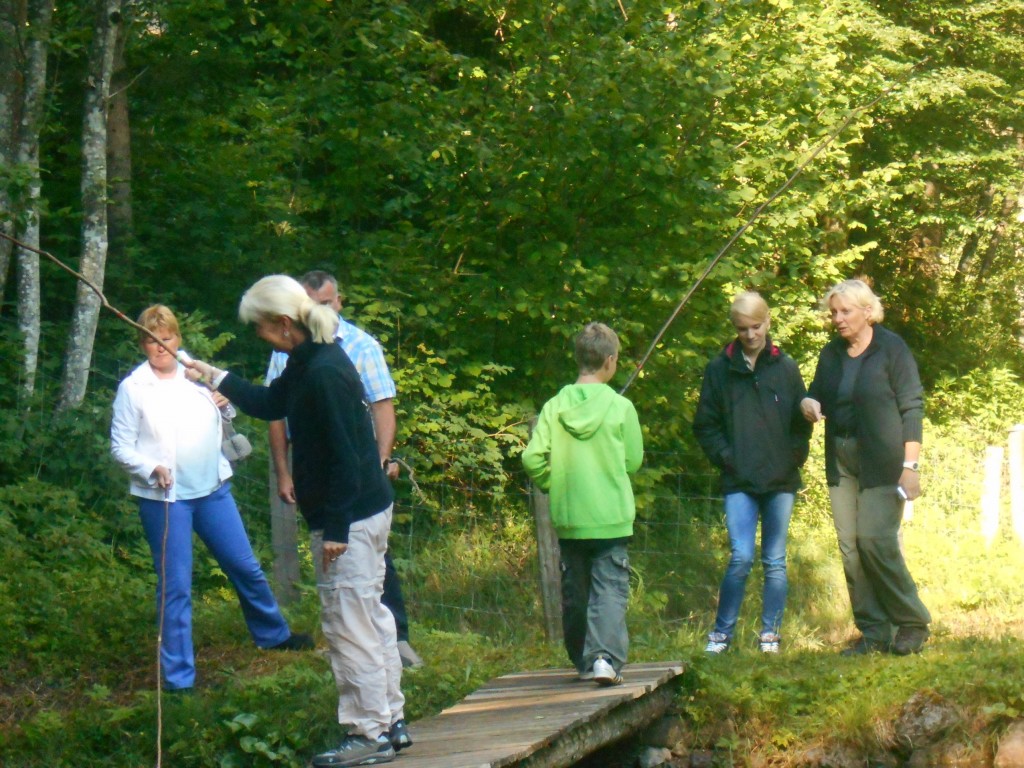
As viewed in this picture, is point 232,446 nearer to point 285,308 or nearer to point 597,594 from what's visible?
point 597,594

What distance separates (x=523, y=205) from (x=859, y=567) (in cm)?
447

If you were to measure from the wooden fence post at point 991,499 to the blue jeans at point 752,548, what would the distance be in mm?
6161

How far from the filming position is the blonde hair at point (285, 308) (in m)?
4.29

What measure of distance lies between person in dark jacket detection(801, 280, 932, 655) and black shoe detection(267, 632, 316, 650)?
2.77 metres

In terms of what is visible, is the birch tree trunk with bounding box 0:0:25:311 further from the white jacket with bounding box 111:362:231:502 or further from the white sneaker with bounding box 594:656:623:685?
the white sneaker with bounding box 594:656:623:685

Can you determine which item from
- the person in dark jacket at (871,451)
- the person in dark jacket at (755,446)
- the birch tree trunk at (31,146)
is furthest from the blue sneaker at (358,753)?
the birch tree trunk at (31,146)

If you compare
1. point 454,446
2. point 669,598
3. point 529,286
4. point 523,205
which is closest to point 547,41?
point 523,205

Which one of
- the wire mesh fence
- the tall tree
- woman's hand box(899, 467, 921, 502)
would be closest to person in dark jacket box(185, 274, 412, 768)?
woman's hand box(899, 467, 921, 502)

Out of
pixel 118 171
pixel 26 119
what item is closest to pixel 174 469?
pixel 26 119

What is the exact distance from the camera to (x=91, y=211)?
9375 millimetres

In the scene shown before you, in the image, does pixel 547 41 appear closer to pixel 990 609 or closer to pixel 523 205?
pixel 523 205

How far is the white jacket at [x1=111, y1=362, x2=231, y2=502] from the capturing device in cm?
590

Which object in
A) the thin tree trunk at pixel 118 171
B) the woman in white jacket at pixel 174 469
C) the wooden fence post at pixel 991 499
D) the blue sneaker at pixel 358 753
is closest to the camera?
the blue sneaker at pixel 358 753

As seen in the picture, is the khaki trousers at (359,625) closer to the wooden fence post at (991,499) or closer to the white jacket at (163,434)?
the white jacket at (163,434)
